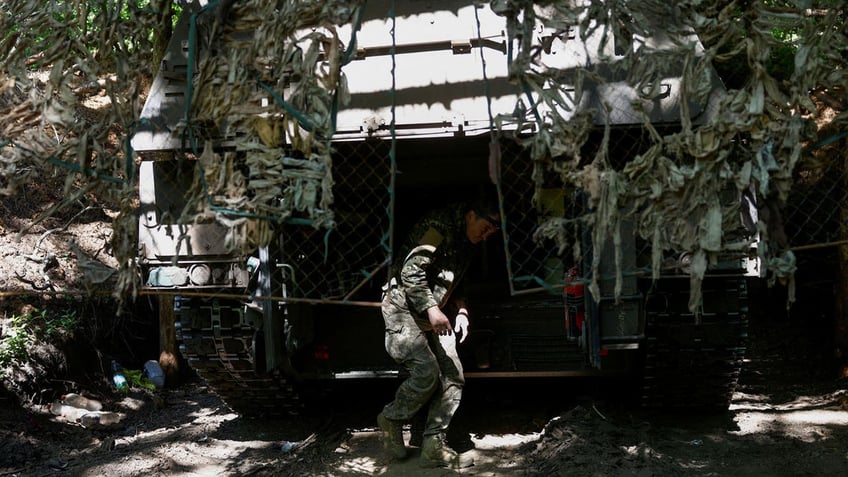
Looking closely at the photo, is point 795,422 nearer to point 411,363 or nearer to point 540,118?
point 411,363

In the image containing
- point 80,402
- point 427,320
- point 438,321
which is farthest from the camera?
point 80,402

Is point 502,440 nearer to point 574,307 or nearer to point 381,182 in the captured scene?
point 574,307

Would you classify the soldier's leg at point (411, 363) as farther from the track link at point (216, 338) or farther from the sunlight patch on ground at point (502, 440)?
the track link at point (216, 338)

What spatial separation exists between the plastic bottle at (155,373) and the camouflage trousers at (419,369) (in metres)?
2.94

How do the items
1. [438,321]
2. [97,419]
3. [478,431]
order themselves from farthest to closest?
[97,419] → [478,431] → [438,321]

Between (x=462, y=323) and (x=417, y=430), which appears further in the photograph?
(x=417, y=430)

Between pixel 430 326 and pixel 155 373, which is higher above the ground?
pixel 430 326

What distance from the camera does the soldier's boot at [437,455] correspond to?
5352 millimetres

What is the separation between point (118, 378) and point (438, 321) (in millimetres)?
3302

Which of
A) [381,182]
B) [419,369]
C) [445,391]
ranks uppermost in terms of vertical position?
[381,182]

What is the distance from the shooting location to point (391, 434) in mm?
5465

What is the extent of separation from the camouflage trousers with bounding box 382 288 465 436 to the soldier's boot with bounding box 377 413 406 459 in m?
0.05

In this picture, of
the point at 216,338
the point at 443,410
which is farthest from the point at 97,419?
the point at 443,410

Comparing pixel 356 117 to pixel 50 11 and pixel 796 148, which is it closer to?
pixel 50 11
